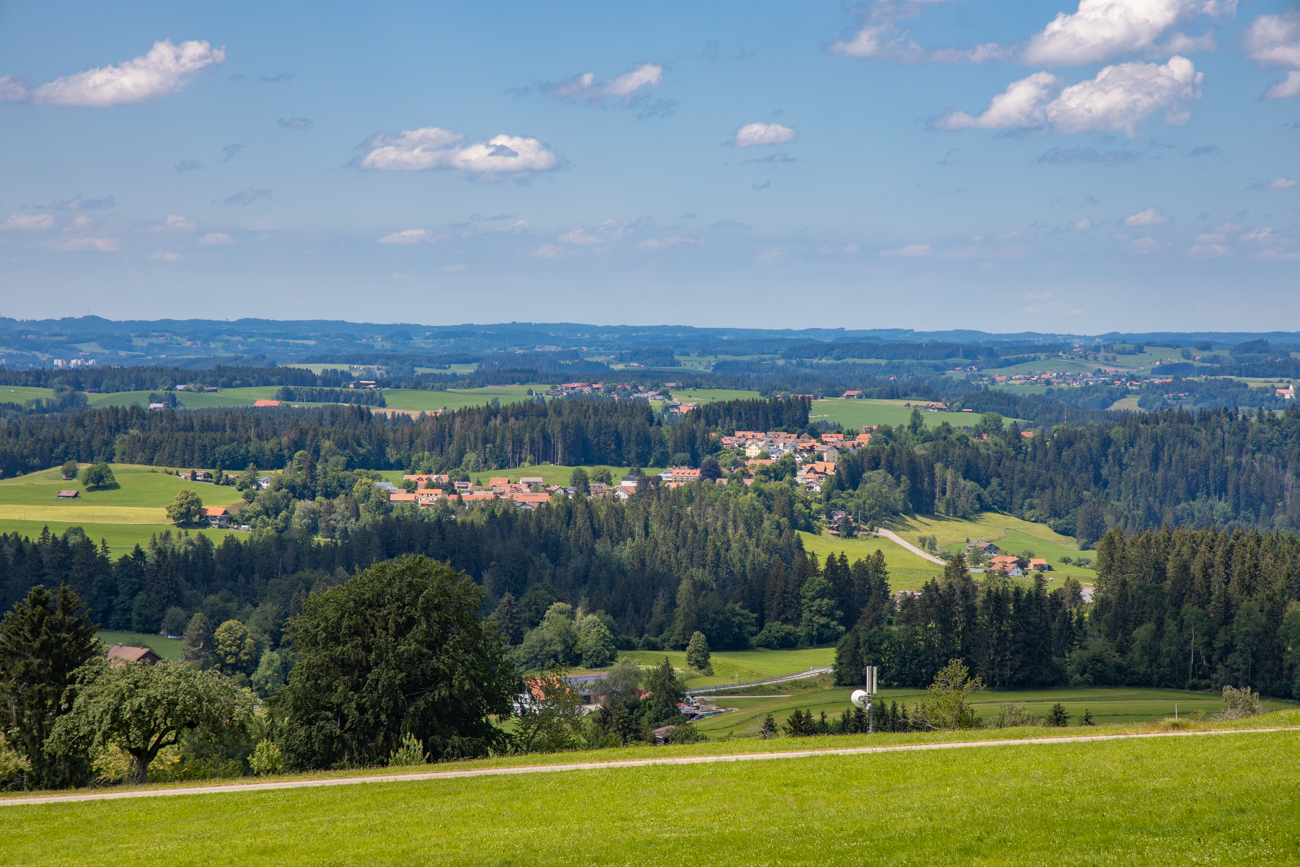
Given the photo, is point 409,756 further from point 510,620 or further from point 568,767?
point 510,620

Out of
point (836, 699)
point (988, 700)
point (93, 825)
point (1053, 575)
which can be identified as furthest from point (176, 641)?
point (1053, 575)

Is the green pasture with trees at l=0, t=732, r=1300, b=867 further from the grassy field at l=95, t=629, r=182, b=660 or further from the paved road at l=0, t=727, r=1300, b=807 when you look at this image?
the grassy field at l=95, t=629, r=182, b=660

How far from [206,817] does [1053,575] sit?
179847mm

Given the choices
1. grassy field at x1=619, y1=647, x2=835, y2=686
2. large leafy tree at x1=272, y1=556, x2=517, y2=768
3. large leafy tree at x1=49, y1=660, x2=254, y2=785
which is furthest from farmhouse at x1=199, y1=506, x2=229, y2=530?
large leafy tree at x1=49, y1=660, x2=254, y2=785

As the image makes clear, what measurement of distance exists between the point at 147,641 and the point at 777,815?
12166cm

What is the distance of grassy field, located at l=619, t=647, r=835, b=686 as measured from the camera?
123 meters

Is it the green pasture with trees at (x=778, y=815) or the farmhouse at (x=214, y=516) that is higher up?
the green pasture with trees at (x=778, y=815)

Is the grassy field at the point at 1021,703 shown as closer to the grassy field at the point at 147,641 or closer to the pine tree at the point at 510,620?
the pine tree at the point at 510,620

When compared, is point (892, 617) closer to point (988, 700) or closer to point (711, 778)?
point (988, 700)

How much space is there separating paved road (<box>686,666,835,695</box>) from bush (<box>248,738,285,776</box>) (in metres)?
61.1

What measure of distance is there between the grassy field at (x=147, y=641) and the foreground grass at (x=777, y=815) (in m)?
102

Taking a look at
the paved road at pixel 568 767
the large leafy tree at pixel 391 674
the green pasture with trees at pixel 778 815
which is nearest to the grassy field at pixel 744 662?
the large leafy tree at pixel 391 674

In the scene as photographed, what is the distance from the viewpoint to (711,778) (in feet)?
99.1

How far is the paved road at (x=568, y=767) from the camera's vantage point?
31.9m
